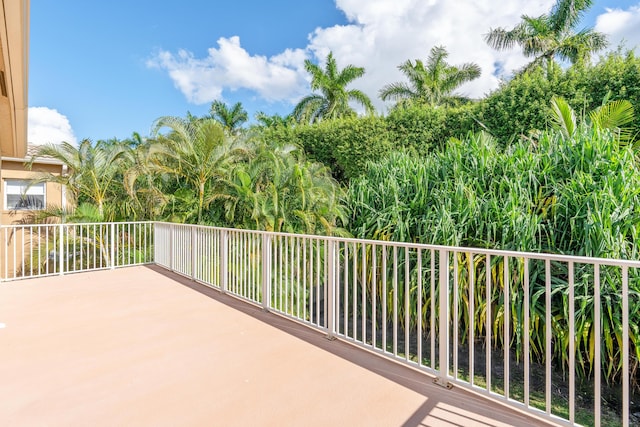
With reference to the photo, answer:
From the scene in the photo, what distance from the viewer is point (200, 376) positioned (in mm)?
2445

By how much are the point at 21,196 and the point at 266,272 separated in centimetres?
1060

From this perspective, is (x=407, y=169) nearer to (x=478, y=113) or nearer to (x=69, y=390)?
(x=478, y=113)

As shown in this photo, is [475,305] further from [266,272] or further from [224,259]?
[224,259]

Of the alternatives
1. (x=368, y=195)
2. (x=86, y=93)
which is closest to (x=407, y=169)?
(x=368, y=195)

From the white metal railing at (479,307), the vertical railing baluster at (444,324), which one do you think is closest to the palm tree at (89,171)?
the white metal railing at (479,307)

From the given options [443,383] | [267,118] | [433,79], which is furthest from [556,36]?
[443,383]

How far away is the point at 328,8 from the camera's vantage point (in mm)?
12508

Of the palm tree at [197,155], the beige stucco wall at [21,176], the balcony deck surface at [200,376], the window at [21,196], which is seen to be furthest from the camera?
the window at [21,196]

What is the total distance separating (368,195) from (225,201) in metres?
3.07

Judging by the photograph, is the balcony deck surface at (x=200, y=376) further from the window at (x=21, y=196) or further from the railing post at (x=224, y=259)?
the window at (x=21, y=196)

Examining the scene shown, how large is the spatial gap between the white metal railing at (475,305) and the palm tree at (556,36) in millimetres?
13390

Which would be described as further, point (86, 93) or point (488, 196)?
point (86, 93)

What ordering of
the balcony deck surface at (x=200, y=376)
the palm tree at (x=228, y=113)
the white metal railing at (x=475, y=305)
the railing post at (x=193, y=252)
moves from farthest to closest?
the palm tree at (x=228, y=113)
the railing post at (x=193, y=252)
the white metal railing at (x=475, y=305)
the balcony deck surface at (x=200, y=376)

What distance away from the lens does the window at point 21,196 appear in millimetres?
9961
